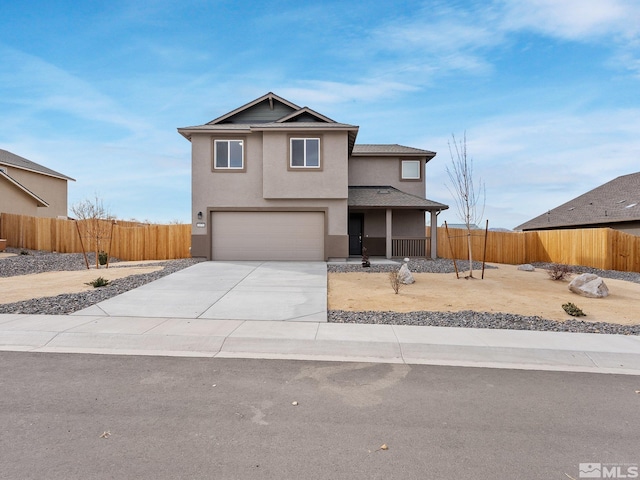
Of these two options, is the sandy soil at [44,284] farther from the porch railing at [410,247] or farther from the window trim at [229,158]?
the porch railing at [410,247]

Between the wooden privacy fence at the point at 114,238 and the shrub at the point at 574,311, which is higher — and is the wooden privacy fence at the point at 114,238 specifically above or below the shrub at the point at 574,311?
above

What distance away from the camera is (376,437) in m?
3.42

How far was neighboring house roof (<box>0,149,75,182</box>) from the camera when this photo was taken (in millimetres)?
28703

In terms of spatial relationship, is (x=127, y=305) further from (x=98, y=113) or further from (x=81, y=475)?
(x=98, y=113)

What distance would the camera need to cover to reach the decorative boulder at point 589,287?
11555mm

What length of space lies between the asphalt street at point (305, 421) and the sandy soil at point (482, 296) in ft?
14.1

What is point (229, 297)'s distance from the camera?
10.1 metres

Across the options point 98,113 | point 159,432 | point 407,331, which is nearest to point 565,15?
point 407,331

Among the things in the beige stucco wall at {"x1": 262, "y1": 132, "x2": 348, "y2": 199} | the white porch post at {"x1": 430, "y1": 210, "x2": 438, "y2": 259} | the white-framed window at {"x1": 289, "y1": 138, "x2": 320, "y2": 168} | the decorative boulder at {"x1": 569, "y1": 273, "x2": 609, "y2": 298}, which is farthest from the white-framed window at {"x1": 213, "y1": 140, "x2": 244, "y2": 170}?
the decorative boulder at {"x1": 569, "y1": 273, "x2": 609, "y2": 298}

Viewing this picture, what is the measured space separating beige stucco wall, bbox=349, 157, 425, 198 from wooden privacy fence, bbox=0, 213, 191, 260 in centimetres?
1045

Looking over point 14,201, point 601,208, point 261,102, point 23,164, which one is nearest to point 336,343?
point 261,102

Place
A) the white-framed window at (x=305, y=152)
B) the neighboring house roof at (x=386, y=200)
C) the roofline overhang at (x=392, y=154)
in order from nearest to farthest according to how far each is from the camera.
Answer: the white-framed window at (x=305, y=152) < the neighboring house roof at (x=386, y=200) < the roofline overhang at (x=392, y=154)

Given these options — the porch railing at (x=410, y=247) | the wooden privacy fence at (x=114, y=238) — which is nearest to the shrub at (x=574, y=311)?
the porch railing at (x=410, y=247)

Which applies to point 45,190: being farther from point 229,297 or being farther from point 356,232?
point 229,297
